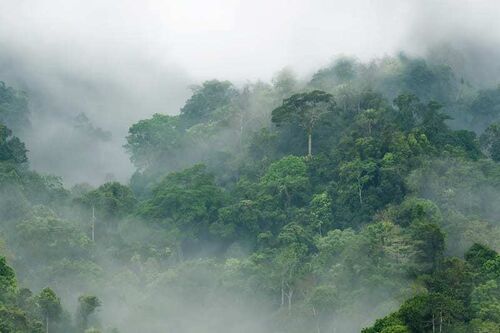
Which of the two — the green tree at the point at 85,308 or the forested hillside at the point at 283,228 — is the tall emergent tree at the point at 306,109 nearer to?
the forested hillside at the point at 283,228

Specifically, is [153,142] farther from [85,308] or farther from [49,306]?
[49,306]

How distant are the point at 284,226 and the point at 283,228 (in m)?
0.45

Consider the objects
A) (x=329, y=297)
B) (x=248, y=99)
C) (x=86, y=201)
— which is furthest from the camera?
(x=248, y=99)

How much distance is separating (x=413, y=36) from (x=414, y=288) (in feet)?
94.6

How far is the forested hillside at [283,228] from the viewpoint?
48500 mm

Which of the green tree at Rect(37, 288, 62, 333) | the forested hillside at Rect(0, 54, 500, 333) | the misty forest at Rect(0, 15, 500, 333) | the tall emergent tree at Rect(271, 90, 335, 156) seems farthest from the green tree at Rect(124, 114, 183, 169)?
the green tree at Rect(37, 288, 62, 333)

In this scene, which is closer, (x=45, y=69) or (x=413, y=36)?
(x=413, y=36)

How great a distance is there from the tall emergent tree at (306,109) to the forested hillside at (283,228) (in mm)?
103

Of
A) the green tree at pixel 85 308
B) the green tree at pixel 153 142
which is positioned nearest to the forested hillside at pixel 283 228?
the green tree at pixel 85 308

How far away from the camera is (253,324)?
52.8m

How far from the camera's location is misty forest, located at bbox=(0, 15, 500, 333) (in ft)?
159

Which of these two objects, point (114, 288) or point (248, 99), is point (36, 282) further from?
point (248, 99)

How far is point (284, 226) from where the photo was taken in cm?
5694

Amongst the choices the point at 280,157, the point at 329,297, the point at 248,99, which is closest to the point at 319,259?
the point at 329,297
